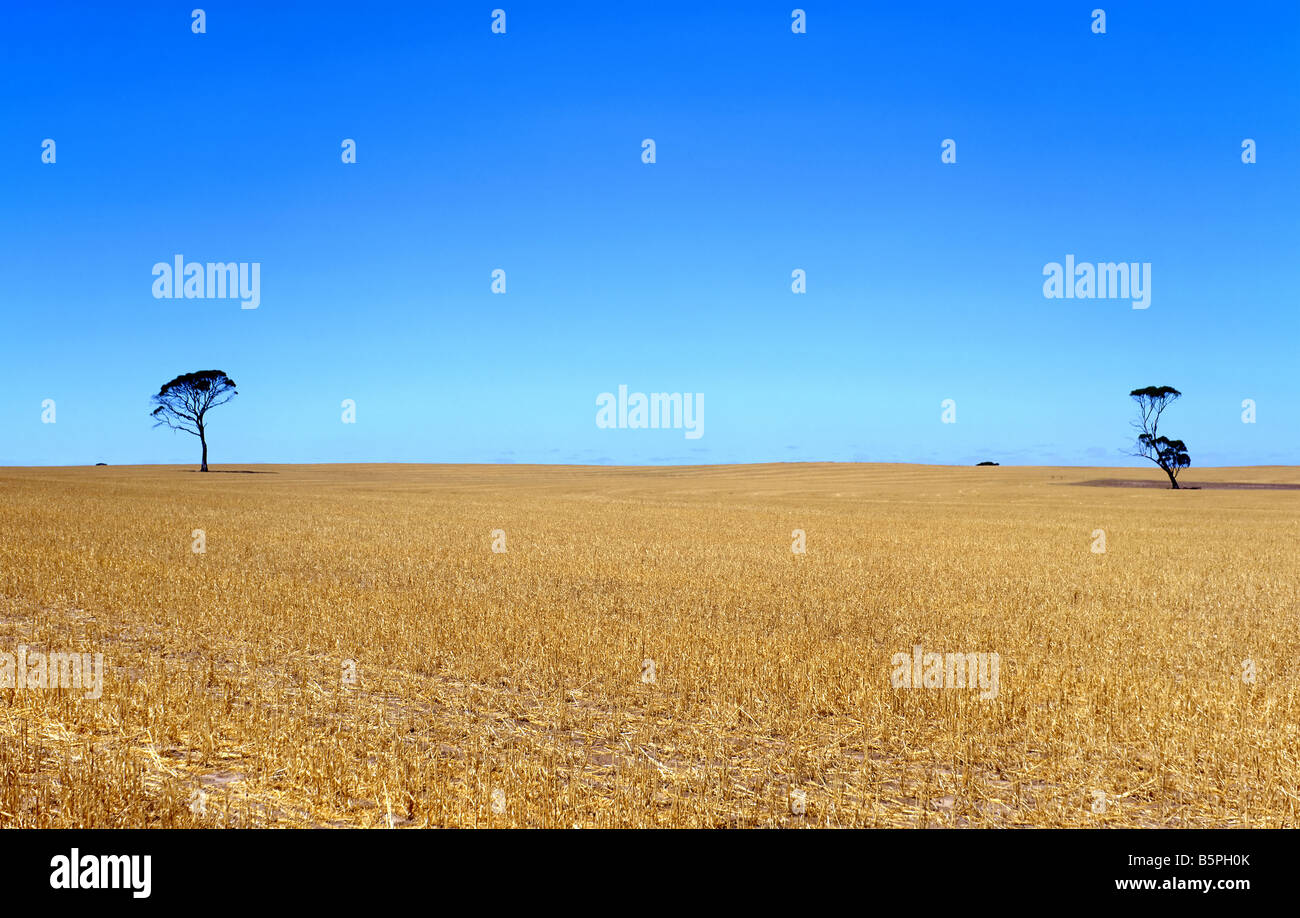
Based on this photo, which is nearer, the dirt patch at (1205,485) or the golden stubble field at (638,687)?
the golden stubble field at (638,687)

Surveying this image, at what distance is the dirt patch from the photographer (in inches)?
2837

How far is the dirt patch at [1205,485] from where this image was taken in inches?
2837

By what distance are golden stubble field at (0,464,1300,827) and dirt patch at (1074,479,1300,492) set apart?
56.8 meters

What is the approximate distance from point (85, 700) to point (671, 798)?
675 centimetres

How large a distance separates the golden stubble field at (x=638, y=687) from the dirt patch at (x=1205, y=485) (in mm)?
56824

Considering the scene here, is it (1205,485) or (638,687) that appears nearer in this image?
(638,687)

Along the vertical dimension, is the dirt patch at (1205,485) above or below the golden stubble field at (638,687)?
above

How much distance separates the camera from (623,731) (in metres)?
8.11

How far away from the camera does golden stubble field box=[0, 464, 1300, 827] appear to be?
6.23m

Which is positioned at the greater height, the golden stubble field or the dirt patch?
the dirt patch

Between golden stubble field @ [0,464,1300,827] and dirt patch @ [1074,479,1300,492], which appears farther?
dirt patch @ [1074,479,1300,492]

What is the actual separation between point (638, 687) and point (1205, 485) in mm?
88762

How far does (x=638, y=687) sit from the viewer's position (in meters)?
9.61
